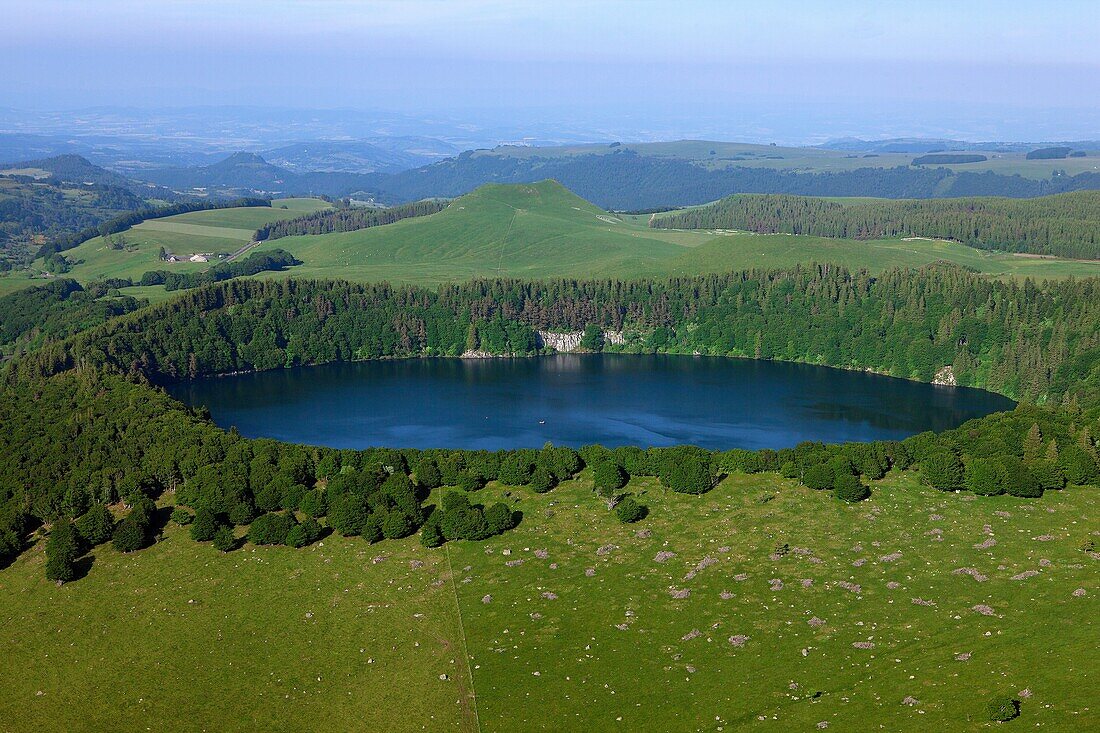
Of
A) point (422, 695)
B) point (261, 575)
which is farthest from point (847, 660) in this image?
point (261, 575)

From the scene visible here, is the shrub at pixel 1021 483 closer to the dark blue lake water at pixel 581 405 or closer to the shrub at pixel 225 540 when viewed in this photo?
the dark blue lake water at pixel 581 405

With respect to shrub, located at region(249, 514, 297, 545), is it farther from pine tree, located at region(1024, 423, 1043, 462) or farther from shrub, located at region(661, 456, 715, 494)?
pine tree, located at region(1024, 423, 1043, 462)

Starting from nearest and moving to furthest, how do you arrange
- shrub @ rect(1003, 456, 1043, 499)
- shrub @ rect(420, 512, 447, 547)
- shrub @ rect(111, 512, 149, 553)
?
shrub @ rect(420, 512, 447, 547)
shrub @ rect(111, 512, 149, 553)
shrub @ rect(1003, 456, 1043, 499)

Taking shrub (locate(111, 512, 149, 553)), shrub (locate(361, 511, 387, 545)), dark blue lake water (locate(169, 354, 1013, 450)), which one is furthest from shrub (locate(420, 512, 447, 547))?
dark blue lake water (locate(169, 354, 1013, 450))

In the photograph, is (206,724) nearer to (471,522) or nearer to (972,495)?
(471,522)

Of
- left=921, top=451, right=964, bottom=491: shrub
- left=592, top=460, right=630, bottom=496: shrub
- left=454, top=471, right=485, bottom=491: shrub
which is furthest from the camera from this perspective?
left=454, top=471, right=485, bottom=491: shrub

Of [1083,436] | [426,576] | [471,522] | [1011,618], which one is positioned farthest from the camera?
[1083,436]
